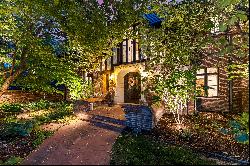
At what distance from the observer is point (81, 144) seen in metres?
10.8

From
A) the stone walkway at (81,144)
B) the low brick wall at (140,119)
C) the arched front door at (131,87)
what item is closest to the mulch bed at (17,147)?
the stone walkway at (81,144)

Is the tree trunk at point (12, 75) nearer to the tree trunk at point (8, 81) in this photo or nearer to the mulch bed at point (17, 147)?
the tree trunk at point (8, 81)

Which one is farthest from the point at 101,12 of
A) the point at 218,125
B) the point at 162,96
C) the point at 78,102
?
the point at 218,125

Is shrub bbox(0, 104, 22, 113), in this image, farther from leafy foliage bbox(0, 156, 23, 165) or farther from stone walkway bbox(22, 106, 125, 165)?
leafy foliage bbox(0, 156, 23, 165)

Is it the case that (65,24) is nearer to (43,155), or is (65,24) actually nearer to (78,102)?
(78,102)

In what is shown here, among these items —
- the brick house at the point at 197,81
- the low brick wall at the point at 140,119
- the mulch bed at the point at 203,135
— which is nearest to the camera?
the mulch bed at the point at 203,135

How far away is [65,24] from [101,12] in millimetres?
2478

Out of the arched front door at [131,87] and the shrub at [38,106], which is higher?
the arched front door at [131,87]

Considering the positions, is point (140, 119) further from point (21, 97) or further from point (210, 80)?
point (21, 97)

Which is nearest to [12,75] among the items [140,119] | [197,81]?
[140,119]

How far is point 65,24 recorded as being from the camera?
59.1ft

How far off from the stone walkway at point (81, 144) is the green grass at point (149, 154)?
40 centimetres

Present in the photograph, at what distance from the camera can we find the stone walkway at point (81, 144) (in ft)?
29.3

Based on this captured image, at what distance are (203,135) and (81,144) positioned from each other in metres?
5.04
